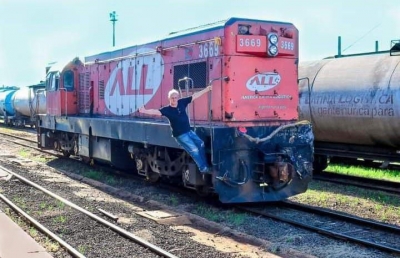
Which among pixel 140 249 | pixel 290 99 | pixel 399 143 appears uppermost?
pixel 290 99

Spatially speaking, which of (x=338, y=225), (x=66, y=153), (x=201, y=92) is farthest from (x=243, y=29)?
(x=66, y=153)

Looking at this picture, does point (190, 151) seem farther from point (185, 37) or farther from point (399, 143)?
point (399, 143)

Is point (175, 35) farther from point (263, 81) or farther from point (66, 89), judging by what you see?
point (66, 89)

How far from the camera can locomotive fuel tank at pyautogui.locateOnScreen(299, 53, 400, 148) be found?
11.9m

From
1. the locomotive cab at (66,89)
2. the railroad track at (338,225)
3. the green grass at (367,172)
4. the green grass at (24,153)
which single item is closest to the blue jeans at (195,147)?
the railroad track at (338,225)

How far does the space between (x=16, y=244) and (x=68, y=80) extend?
33.1ft

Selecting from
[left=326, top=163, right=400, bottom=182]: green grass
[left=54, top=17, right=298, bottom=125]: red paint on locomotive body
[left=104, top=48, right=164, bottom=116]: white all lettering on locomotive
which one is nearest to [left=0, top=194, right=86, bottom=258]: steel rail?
[left=54, top=17, right=298, bottom=125]: red paint on locomotive body

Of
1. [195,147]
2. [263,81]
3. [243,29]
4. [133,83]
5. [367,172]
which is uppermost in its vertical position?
[243,29]

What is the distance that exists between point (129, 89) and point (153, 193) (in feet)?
9.34

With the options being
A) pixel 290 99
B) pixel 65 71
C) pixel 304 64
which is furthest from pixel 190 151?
pixel 65 71

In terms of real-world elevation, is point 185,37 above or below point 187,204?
above

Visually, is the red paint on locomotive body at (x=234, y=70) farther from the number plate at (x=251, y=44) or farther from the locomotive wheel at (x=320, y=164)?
the locomotive wheel at (x=320, y=164)

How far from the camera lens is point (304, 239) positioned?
7.26 m

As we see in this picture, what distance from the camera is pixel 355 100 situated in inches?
496
